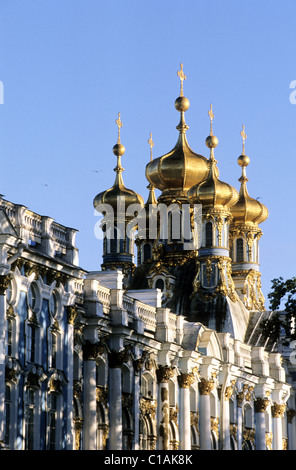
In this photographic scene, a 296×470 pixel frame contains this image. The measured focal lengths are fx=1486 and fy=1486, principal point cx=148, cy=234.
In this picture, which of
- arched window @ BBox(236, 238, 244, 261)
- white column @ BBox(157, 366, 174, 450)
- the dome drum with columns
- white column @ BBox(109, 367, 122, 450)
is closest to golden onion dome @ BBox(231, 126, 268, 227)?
the dome drum with columns

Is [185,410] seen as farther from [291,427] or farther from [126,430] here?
[291,427]

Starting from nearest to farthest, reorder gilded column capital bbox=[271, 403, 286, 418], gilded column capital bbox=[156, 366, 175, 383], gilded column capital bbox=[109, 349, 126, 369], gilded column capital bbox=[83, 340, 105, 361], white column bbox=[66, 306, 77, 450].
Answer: white column bbox=[66, 306, 77, 450]
gilded column capital bbox=[83, 340, 105, 361]
gilded column capital bbox=[109, 349, 126, 369]
gilded column capital bbox=[156, 366, 175, 383]
gilded column capital bbox=[271, 403, 286, 418]

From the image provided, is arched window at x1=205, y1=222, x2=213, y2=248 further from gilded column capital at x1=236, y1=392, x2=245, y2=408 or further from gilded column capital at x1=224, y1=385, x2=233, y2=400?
gilded column capital at x1=224, y1=385, x2=233, y2=400

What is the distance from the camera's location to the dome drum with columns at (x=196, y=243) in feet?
252

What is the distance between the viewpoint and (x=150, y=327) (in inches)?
2372

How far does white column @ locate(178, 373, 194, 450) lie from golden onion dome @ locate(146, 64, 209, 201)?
21.9m

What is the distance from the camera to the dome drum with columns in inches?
3029

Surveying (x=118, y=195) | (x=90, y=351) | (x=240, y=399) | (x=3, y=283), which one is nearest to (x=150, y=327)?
(x=90, y=351)

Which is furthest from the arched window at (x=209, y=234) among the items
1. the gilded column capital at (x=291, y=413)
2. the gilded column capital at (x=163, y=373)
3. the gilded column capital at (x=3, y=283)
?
the gilded column capital at (x=3, y=283)

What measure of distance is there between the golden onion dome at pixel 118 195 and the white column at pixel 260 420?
16.8 m

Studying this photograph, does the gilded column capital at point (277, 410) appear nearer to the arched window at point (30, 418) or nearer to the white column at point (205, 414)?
the white column at point (205, 414)
